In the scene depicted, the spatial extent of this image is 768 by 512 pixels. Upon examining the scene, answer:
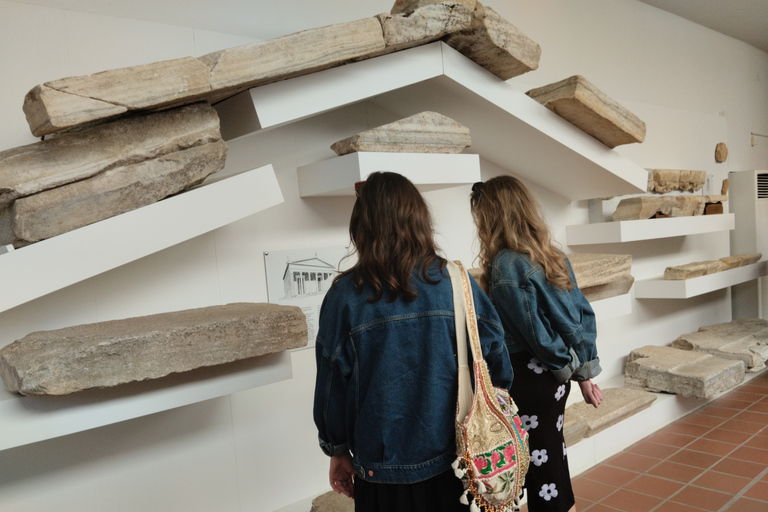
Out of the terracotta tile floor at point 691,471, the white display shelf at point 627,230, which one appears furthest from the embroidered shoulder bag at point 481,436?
the white display shelf at point 627,230

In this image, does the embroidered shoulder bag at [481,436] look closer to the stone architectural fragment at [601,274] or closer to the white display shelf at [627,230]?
the stone architectural fragment at [601,274]

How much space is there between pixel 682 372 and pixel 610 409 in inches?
37.3

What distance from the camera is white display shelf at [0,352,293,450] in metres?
1.90

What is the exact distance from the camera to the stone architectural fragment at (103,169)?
2.06 m

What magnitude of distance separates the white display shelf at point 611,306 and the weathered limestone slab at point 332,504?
2.09 m

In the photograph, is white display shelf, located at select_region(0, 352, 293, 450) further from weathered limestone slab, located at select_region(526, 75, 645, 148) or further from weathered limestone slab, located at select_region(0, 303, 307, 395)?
weathered limestone slab, located at select_region(526, 75, 645, 148)

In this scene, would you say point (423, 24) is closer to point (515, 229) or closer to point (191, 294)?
point (515, 229)

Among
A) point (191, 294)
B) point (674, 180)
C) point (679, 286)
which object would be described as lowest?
point (679, 286)

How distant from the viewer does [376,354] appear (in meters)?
1.74

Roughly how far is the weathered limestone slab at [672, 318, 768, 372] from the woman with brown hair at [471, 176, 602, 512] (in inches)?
139

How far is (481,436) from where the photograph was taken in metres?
1.69

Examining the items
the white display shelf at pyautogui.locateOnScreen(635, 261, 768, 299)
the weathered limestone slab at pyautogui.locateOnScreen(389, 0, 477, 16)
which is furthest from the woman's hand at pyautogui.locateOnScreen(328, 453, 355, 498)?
the white display shelf at pyautogui.locateOnScreen(635, 261, 768, 299)

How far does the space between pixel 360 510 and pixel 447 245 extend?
7.77ft

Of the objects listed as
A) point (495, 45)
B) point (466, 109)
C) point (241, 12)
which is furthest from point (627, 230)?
point (241, 12)
